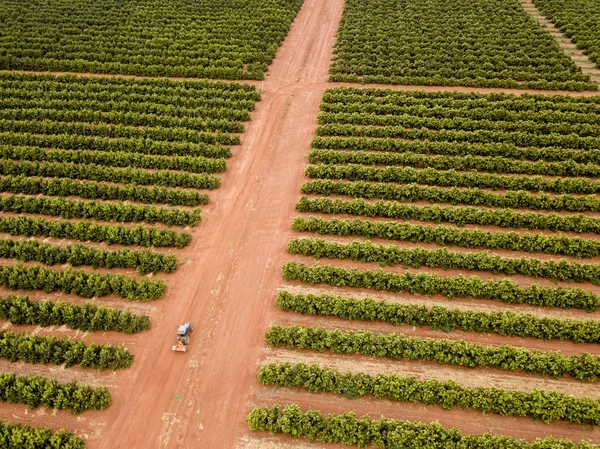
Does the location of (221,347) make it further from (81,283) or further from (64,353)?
(81,283)

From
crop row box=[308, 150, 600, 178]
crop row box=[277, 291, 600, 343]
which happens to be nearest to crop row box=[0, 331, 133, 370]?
crop row box=[277, 291, 600, 343]

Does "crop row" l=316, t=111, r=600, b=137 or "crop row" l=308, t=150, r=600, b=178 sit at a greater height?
"crop row" l=316, t=111, r=600, b=137

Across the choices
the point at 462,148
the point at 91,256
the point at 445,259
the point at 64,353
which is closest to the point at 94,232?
the point at 91,256

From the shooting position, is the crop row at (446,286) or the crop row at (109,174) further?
the crop row at (109,174)

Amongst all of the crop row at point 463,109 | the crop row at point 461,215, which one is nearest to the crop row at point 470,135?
the crop row at point 463,109

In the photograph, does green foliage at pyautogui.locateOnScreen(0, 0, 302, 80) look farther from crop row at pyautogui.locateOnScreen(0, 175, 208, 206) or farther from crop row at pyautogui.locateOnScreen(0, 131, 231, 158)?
crop row at pyautogui.locateOnScreen(0, 175, 208, 206)

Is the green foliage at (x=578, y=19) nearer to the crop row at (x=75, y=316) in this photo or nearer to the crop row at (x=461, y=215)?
the crop row at (x=461, y=215)
